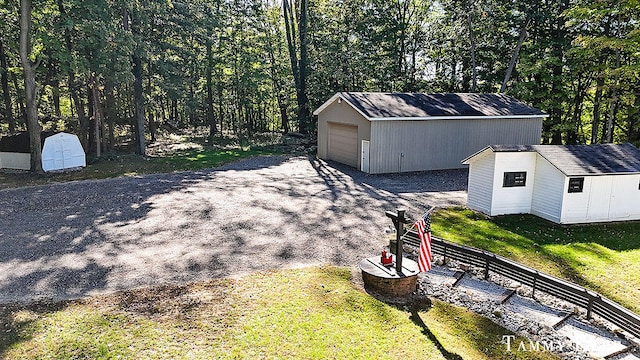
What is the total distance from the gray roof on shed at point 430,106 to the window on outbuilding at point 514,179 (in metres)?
6.81

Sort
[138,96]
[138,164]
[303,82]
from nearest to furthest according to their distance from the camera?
[138,164], [138,96], [303,82]

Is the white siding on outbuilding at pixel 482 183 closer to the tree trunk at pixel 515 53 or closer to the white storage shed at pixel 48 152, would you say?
the tree trunk at pixel 515 53

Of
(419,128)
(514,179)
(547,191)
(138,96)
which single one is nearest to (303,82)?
(138,96)

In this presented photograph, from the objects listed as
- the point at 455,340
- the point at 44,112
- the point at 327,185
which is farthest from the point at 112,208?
the point at 44,112

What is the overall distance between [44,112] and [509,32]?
A: 3345 centimetres

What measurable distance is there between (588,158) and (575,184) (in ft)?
3.94

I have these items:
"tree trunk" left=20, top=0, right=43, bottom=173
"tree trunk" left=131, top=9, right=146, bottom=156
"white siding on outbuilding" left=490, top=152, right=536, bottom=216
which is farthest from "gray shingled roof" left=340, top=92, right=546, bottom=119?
"tree trunk" left=20, top=0, right=43, bottom=173

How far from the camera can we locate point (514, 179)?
40.9 ft

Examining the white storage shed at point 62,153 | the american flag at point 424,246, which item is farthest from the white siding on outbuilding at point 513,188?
the white storage shed at point 62,153

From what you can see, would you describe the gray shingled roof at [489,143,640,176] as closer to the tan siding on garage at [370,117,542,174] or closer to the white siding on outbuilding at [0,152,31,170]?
the tan siding on garage at [370,117,542,174]

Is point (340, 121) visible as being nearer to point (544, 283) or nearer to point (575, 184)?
point (575, 184)

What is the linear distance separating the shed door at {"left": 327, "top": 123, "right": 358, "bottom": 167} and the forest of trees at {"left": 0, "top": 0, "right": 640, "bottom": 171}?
8.62 m

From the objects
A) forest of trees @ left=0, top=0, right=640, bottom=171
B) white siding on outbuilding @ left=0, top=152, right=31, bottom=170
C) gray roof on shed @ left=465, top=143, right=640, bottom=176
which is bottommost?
white siding on outbuilding @ left=0, top=152, right=31, bottom=170

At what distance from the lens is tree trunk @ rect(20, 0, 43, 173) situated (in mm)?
17000
